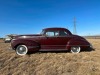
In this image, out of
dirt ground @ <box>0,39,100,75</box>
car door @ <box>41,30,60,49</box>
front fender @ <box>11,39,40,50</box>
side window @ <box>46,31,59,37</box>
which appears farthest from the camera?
side window @ <box>46,31,59,37</box>

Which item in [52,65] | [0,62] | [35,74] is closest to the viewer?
[35,74]

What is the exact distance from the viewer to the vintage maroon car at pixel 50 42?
8.70 m

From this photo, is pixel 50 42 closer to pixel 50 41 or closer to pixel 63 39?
pixel 50 41

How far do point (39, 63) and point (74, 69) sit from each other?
1.79 m

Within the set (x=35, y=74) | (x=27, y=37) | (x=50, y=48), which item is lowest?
(x=35, y=74)

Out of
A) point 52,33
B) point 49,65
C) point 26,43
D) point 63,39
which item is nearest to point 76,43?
point 63,39

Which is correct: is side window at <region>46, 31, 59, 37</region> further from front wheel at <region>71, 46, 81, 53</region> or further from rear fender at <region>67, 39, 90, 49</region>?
front wheel at <region>71, 46, 81, 53</region>

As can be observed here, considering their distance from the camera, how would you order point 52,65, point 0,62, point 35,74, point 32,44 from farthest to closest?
point 32,44 → point 0,62 → point 52,65 → point 35,74

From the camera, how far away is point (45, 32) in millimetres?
9148

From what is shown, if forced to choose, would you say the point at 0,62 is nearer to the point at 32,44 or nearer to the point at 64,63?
the point at 32,44

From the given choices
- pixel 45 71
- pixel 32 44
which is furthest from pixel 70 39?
pixel 45 71

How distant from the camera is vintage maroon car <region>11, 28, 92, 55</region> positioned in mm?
8703

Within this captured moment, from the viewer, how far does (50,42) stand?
29.5ft

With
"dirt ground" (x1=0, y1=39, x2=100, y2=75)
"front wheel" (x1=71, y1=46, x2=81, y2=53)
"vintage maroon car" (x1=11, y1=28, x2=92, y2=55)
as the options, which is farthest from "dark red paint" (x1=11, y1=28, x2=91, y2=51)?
"dirt ground" (x1=0, y1=39, x2=100, y2=75)
